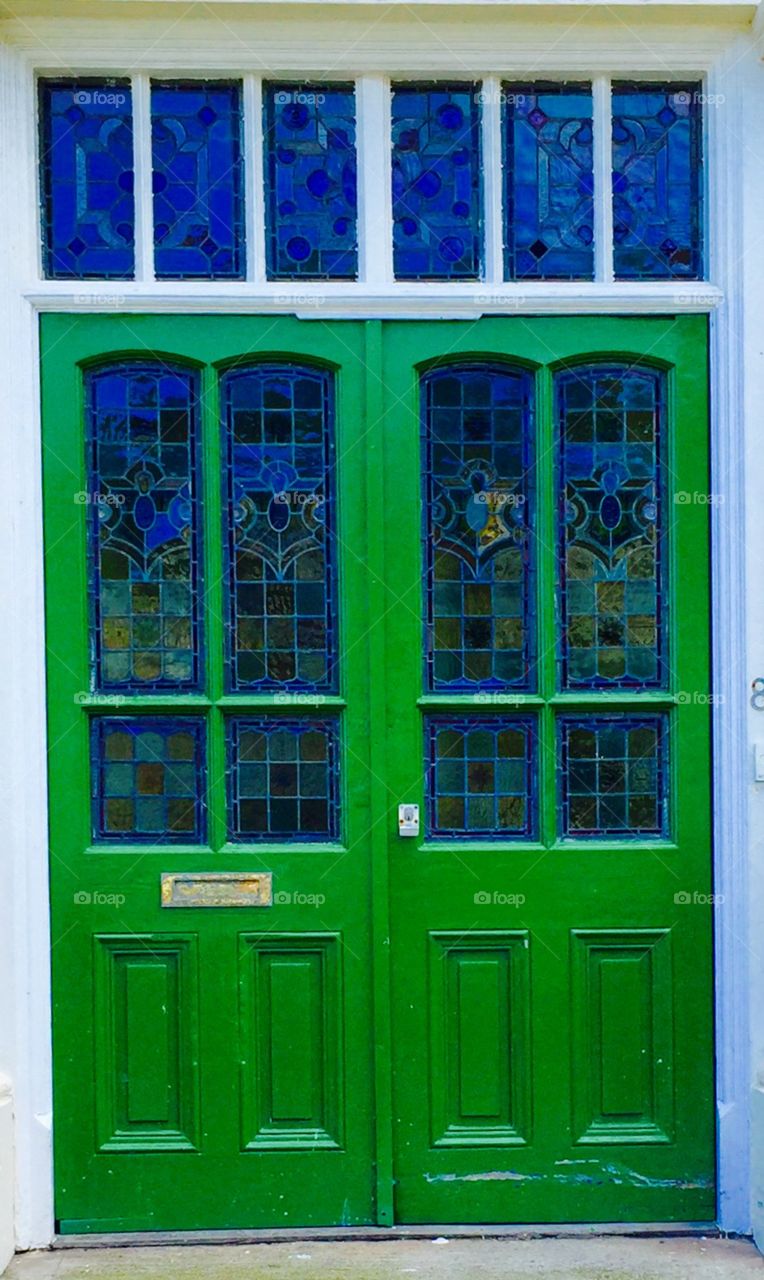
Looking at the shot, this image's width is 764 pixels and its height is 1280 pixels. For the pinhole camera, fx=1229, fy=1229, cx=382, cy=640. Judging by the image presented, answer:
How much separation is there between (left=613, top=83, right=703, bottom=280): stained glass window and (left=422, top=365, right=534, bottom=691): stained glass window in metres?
0.56

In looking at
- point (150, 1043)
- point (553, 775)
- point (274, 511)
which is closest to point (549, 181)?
point (274, 511)

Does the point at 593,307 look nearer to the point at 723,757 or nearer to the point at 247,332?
the point at 247,332

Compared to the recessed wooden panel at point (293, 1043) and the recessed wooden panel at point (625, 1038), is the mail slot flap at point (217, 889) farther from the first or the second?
the recessed wooden panel at point (625, 1038)

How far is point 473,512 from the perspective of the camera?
4.05 metres

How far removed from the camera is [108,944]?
158 inches

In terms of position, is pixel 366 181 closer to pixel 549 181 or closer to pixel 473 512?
pixel 549 181

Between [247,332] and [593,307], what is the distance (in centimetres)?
113

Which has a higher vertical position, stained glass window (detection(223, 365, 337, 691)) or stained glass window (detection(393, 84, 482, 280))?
stained glass window (detection(393, 84, 482, 280))

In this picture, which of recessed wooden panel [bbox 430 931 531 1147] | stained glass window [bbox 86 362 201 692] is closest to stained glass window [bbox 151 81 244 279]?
stained glass window [bbox 86 362 201 692]

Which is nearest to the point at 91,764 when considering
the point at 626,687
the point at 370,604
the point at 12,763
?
the point at 12,763

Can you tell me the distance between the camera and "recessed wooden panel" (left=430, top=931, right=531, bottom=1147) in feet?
13.3

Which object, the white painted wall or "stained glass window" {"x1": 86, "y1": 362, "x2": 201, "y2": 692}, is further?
"stained glass window" {"x1": 86, "y1": 362, "x2": 201, "y2": 692}

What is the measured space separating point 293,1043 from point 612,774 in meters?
1.37

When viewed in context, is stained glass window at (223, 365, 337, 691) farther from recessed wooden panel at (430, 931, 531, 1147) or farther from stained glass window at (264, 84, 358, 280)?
recessed wooden panel at (430, 931, 531, 1147)
